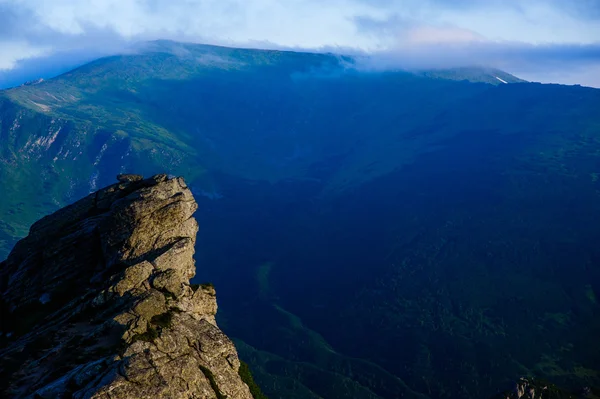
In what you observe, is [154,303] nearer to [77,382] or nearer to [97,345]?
[97,345]

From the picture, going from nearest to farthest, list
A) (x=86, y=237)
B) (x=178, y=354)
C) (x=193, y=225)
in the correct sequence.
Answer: (x=178, y=354), (x=86, y=237), (x=193, y=225)

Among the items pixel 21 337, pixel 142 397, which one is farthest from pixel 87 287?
pixel 142 397

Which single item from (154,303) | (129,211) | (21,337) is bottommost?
(21,337)

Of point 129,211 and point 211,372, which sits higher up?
point 129,211

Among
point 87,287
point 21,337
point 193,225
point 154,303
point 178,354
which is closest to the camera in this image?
point 178,354

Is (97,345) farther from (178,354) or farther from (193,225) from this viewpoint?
(193,225)

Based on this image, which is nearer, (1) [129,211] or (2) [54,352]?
(2) [54,352]
